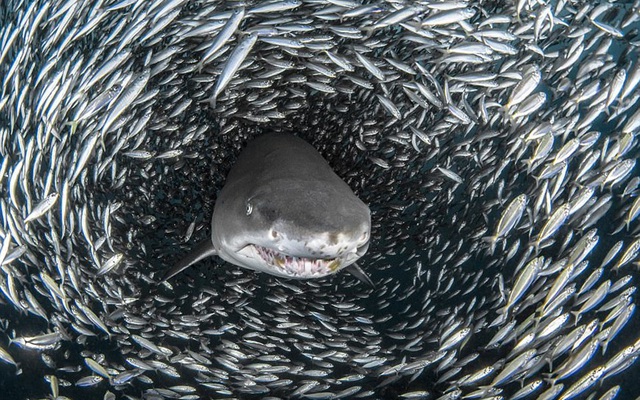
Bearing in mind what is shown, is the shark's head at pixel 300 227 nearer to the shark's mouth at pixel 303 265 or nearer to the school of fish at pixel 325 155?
the shark's mouth at pixel 303 265

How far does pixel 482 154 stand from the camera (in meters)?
5.81

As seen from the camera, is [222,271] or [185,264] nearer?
[185,264]

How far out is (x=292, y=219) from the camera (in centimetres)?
339

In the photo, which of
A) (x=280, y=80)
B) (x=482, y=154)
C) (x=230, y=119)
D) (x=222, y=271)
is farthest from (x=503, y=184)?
(x=222, y=271)

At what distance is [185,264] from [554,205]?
15.4 feet

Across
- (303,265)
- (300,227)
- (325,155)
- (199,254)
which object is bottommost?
(303,265)

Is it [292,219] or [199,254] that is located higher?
[199,254]

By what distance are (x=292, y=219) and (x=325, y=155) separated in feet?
14.5

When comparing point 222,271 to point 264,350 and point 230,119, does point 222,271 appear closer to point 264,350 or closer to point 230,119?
point 264,350

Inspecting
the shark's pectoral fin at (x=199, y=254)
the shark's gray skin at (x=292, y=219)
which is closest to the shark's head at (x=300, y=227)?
the shark's gray skin at (x=292, y=219)

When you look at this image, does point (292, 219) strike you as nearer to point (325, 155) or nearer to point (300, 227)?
point (300, 227)

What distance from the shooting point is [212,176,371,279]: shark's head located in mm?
3320

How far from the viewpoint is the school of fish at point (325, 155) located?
461cm

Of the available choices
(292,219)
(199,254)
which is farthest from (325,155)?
(292,219)
